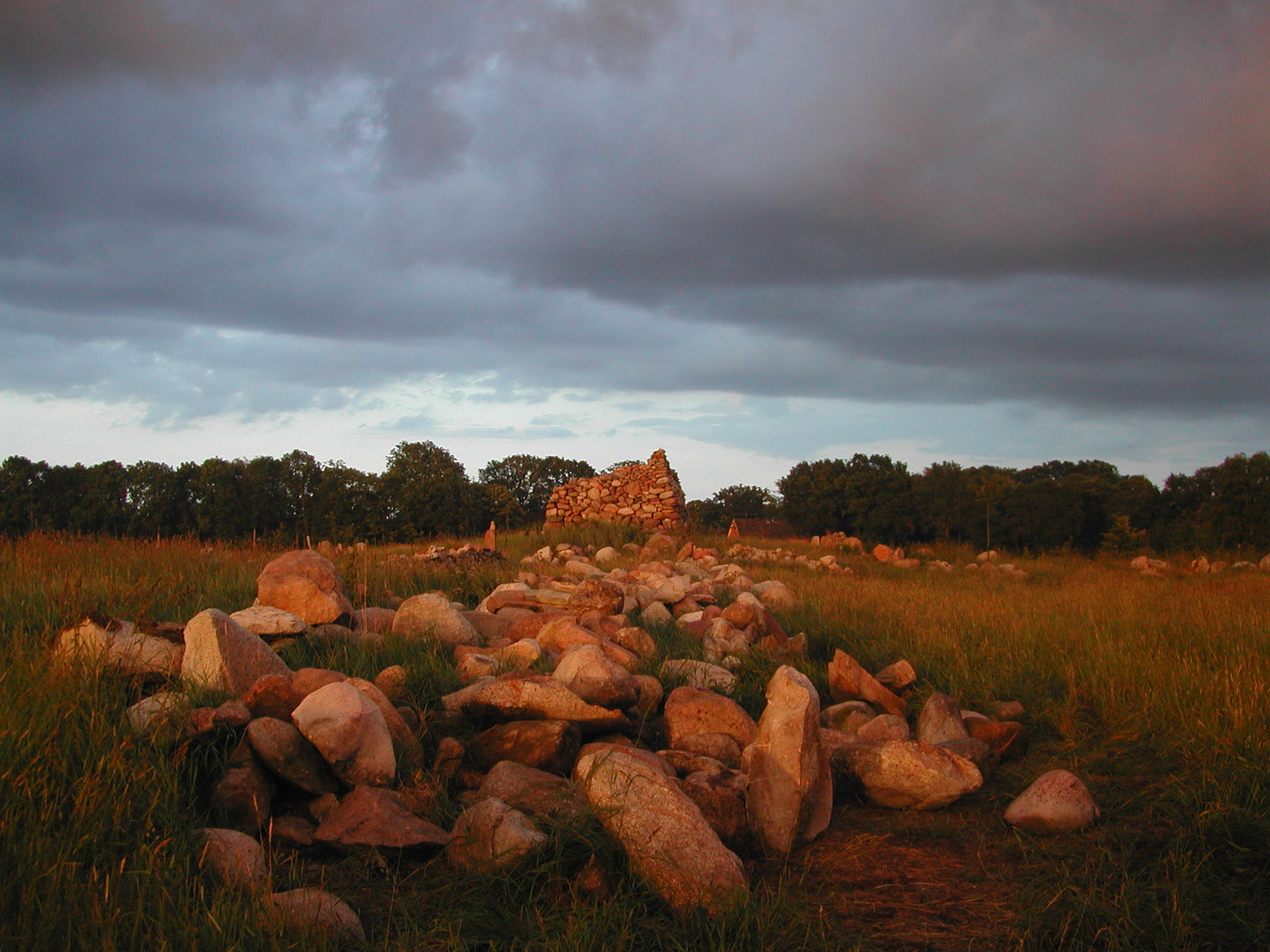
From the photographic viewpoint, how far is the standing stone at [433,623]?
5.13 m

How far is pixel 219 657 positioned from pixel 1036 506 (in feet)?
85.7

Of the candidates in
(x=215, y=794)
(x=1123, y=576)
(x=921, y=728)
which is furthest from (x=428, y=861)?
(x=1123, y=576)

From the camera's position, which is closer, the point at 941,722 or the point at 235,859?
the point at 235,859

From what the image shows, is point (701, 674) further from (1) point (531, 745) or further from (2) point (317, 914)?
(2) point (317, 914)

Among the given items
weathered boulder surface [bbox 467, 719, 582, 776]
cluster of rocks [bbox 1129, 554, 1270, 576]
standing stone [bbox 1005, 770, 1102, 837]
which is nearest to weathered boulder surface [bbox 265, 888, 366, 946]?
weathered boulder surface [bbox 467, 719, 582, 776]

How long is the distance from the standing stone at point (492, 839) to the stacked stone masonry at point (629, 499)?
52.2 feet

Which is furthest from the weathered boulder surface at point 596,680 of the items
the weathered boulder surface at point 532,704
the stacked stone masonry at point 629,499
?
the stacked stone masonry at point 629,499

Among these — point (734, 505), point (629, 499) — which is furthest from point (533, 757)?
point (734, 505)

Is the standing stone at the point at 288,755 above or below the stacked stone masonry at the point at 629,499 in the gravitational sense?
below

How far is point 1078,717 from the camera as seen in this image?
464 cm

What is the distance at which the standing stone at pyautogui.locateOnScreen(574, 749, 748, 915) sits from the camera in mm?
2650

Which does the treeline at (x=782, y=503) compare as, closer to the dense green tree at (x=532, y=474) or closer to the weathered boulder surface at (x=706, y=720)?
the dense green tree at (x=532, y=474)

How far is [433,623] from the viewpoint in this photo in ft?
17.1

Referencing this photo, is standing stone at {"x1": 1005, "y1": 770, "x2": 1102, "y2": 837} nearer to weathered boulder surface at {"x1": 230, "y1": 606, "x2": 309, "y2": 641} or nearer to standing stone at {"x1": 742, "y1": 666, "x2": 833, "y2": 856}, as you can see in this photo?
standing stone at {"x1": 742, "y1": 666, "x2": 833, "y2": 856}
